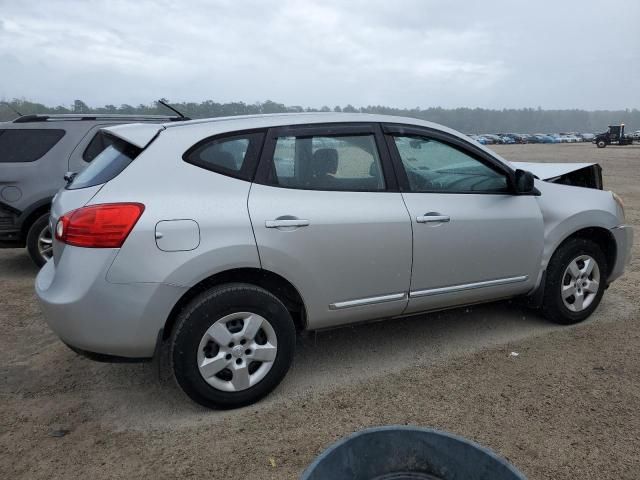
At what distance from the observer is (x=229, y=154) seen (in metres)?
3.09

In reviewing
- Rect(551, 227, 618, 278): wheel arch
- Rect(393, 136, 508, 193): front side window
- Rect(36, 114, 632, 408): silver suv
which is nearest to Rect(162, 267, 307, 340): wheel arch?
Rect(36, 114, 632, 408): silver suv

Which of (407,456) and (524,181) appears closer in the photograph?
(407,456)

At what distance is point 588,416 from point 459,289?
114 centimetres

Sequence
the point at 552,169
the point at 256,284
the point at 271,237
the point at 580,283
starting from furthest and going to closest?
the point at 552,169, the point at 580,283, the point at 256,284, the point at 271,237

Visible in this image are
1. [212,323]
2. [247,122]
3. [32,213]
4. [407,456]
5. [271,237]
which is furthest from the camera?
[32,213]

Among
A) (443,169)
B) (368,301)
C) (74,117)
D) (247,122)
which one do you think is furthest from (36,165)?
(443,169)

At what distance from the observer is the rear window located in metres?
2.97

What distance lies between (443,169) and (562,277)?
1.36 meters

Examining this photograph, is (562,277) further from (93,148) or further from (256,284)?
(93,148)

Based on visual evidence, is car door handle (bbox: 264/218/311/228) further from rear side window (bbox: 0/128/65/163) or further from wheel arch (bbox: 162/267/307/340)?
rear side window (bbox: 0/128/65/163)

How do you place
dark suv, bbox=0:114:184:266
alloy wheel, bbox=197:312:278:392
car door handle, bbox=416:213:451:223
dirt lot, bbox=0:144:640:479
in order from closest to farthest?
dirt lot, bbox=0:144:640:479, alloy wheel, bbox=197:312:278:392, car door handle, bbox=416:213:451:223, dark suv, bbox=0:114:184:266

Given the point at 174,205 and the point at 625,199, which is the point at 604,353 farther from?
the point at 625,199

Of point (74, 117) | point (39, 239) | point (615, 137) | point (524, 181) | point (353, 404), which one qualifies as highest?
point (615, 137)

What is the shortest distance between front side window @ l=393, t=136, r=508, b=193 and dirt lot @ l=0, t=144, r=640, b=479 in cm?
120
